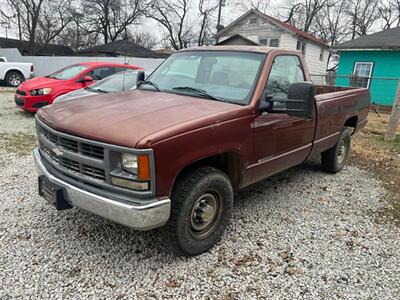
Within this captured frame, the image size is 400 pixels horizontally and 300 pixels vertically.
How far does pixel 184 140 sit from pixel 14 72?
1861 cm

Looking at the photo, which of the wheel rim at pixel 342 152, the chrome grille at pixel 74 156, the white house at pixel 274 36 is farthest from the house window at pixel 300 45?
the chrome grille at pixel 74 156

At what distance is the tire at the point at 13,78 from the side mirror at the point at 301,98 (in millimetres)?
18429

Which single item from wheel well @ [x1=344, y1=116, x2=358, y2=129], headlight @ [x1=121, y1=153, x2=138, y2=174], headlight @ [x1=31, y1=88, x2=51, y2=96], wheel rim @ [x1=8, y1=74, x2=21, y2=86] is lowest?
wheel rim @ [x1=8, y1=74, x2=21, y2=86]

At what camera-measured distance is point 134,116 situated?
2.88 meters

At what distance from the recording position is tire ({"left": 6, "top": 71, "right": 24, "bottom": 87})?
17.9m

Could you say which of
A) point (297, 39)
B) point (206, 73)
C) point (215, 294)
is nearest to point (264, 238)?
point (215, 294)

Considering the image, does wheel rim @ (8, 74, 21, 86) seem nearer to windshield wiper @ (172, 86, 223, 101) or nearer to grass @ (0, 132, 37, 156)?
grass @ (0, 132, 37, 156)

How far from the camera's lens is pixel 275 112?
140 inches

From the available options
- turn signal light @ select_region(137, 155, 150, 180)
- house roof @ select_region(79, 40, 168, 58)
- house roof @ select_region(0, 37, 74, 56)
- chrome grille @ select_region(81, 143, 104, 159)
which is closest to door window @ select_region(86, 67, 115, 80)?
chrome grille @ select_region(81, 143, 104, 159)

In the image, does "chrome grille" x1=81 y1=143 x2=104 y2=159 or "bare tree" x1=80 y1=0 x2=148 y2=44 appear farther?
"bare tree" x1=80 y1=0 x2=148 y2=44

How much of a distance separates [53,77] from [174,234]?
8492mm

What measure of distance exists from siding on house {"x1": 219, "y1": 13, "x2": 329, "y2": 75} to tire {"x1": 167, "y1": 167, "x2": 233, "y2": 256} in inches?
916

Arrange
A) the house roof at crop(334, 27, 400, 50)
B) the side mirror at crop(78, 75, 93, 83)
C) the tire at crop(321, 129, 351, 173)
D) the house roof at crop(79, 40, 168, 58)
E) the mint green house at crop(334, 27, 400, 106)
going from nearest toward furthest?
the tire at crop(321, 129, 351, 173), the side mirror at crop(78, 75, 93, 83), the house roof at crop(334, 27, 400, 50), the mint green house at crop(334, 27, 400, 106), the house roof at crop(79, 40, 168, 58)

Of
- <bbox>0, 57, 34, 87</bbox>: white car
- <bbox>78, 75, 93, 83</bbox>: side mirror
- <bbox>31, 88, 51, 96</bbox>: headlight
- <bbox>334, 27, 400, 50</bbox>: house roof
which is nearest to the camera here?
<bbox>31, 88, 51, 96</bbox>: headlight
